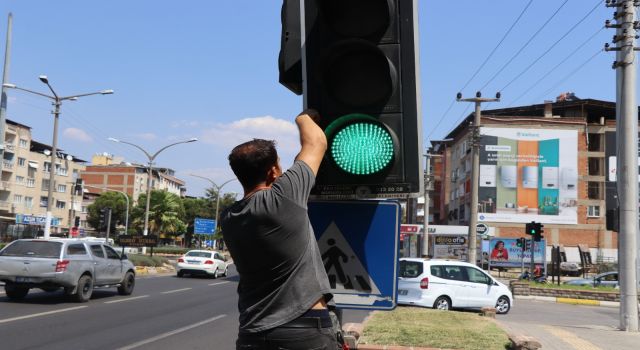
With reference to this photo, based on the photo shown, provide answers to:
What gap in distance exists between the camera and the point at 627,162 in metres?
14.1

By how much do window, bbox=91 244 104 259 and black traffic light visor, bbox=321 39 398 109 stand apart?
1580cm

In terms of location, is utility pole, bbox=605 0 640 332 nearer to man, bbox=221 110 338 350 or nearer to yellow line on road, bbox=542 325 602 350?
yellow line on road, bbox=542 325 602 350

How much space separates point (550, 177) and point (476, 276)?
160 feet

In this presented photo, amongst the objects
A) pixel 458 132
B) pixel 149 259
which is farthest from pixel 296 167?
pixel 458 132

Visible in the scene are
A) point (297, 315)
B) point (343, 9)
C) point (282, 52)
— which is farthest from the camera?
point (282, 52)

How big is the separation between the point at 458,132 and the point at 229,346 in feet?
232

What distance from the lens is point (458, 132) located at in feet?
255

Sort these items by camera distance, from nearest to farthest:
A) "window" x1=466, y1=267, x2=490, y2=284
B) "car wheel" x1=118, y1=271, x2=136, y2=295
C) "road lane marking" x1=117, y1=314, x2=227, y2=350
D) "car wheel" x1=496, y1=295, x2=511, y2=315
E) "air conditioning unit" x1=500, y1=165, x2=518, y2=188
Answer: "road lane marking" x1=117, y1=314, x2=227, y2=350, "car wheel" x1=118, y1=271, x2=136, y2=295, "window" x1=466, y1=267, x2=490, y2=284, "car wheel" x1=496, y1=295, x2=511, y2=315, "air conditioning unit" x1=500, y1=165, x2=518, y2=188

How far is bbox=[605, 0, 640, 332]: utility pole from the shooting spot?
526 inches

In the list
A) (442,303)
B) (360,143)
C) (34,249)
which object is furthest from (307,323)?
(442,303)

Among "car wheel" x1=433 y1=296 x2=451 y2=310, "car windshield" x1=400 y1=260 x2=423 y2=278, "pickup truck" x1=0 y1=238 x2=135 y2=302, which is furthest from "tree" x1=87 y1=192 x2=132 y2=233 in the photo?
"car wheel" x1=433 y1=296 x2=451 y2=310

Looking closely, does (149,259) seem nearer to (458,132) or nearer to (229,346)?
(229,346)

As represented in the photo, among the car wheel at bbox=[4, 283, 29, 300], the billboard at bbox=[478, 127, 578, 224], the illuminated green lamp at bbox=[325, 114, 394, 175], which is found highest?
the billboard at bbox=[478, 127, 578, 224]

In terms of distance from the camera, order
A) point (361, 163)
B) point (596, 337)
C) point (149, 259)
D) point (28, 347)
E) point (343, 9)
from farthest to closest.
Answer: point (149, 259) < point (596, 337) < point (28, 347) < point (343, 9) < point (361, 163)
